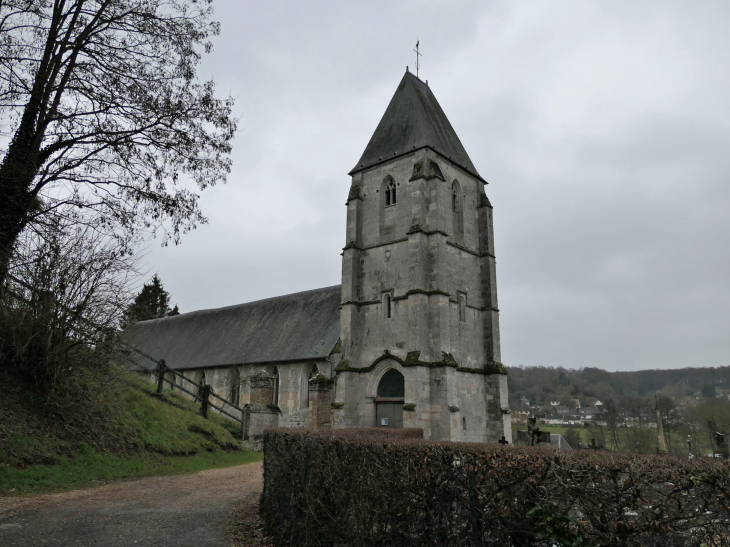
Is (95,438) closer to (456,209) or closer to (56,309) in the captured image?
(56,309)

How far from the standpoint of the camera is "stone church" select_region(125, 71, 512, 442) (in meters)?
21.6

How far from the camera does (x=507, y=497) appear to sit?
13.1 feet

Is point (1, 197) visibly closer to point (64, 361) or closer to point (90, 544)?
point (64, 361)

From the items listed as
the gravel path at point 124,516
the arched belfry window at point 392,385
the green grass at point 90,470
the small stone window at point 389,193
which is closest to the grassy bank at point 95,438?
the green grass at point 90,470

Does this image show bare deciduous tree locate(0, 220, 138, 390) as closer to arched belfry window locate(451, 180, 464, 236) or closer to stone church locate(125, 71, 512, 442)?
stone church locate(125, 71, 512, 442)

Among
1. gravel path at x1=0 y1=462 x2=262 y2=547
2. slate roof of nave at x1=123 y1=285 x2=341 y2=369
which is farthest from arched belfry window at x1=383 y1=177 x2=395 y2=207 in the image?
gravel path at x1=0 y1=462 x2=262 y2=547

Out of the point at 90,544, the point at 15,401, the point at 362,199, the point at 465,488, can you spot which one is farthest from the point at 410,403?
the point at 465,488

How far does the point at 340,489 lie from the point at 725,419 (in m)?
44.1

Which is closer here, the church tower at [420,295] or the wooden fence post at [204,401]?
the wooden fence post at [204,401]

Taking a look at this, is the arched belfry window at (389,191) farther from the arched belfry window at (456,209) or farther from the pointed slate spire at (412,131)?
the arched belfry window at (456,209)

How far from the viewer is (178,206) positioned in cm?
1235

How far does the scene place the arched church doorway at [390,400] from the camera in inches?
869

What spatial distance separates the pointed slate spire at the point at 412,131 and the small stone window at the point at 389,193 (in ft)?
3.78

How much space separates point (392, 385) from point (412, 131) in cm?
1222
